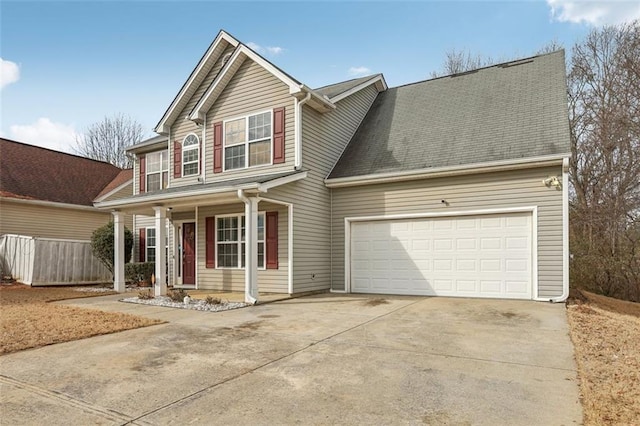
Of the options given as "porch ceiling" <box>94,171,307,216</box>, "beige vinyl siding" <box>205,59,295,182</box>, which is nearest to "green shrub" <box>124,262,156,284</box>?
"porch ceiling" <box>94,171,307,216</box>

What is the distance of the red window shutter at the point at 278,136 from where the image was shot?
10750mm

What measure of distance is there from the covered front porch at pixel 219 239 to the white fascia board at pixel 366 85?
4.01 metres

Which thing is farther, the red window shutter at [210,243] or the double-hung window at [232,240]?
the red window shutter at [210,243]

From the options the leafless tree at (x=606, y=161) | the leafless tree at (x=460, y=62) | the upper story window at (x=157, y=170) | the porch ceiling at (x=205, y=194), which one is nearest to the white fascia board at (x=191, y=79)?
the upper story window at (x=157, y=170)

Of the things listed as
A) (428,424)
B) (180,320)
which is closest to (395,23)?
(180,320)

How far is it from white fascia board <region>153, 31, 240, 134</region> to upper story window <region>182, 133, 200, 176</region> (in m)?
0.90

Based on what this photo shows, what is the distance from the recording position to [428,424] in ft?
9.93

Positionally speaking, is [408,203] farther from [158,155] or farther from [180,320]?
[158,155]

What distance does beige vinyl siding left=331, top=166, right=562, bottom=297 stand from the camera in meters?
8.82

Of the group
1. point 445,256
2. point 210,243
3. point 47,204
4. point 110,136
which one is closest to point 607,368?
point 445,256

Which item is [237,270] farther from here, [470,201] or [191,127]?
[470,201]

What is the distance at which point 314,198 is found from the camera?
11148mm

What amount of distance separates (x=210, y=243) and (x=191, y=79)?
523cm

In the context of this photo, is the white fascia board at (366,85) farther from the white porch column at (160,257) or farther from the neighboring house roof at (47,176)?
the neighboring house roof at (47,176)
